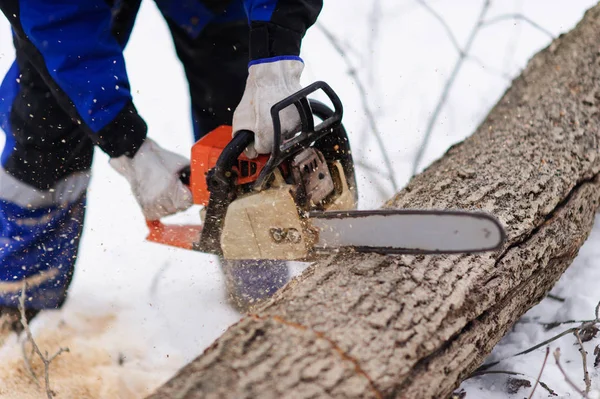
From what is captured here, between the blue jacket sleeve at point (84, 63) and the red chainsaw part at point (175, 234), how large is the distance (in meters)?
0.32

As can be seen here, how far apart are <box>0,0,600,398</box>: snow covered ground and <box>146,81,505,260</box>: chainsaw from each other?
596 millimetres

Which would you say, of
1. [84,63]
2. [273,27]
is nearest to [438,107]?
[273,27]

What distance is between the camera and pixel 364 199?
3289mm

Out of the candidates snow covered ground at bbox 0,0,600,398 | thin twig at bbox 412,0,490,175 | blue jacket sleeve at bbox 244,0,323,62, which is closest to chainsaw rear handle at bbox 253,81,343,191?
blue jacket sleeve at bbox 244,0,323,62

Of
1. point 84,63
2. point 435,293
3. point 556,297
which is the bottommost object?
point 435,293

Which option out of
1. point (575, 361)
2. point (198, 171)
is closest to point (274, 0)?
point (198, 171)

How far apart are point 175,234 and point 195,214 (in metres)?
1.17

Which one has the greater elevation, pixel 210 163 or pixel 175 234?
pixel 210 163

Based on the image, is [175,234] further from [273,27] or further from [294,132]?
[273,27]

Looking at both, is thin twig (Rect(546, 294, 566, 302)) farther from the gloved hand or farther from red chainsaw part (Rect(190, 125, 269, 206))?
the gloved hand

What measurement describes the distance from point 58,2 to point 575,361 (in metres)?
2.12

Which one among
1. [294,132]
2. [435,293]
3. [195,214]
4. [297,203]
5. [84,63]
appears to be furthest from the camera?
[195,214]

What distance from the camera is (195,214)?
134 inches

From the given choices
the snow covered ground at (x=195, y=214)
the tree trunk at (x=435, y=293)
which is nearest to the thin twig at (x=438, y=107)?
the snow covered ground at (x=195, y=214)
